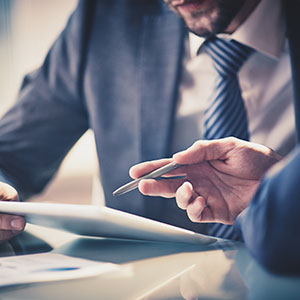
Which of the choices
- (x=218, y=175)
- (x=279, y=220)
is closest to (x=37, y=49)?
(x=218, y=175)

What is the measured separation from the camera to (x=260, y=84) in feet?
2.79

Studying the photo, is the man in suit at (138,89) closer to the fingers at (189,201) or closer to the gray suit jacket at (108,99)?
the gray suit jacket at (108,99)

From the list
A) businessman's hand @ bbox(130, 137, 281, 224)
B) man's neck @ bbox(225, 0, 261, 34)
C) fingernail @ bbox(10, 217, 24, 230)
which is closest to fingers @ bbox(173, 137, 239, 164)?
businessman's hand @ bbox(130, 137, 281, 224)

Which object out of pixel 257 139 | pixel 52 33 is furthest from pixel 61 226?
pixel 52 33

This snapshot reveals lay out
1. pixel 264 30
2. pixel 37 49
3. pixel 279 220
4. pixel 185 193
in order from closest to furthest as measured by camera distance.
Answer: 1. pixel 279 220
2. pixel 185 193
3. pixel 264 30
4. pixel 37 49

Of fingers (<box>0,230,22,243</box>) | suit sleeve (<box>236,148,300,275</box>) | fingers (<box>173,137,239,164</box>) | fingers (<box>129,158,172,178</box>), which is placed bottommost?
fingers (<box>0,230,22,243</box>)

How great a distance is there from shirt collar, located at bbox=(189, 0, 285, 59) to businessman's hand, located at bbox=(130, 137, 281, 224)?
0.35 metres

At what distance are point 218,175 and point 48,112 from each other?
2.00 feet

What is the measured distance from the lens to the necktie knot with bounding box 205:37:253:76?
79 cm

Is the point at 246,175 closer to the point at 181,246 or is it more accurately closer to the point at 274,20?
the point at 181,246

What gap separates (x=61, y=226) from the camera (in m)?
0.44

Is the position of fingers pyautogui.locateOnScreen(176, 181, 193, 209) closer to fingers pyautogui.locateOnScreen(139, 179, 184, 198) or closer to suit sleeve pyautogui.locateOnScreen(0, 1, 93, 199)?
fingers pyautogui.locateOnScreen(139, 179, 184, 198)

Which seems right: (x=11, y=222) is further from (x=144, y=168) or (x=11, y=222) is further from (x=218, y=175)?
(x=218, y=175)

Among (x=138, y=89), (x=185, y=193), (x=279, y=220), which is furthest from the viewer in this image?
(x=138, y=89)
